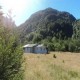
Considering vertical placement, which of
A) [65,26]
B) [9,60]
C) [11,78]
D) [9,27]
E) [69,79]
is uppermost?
[65,26]

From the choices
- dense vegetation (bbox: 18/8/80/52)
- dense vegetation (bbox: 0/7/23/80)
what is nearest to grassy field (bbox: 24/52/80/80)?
dense vegetation (bbox: 0/7/23/80)

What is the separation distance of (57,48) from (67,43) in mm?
4797

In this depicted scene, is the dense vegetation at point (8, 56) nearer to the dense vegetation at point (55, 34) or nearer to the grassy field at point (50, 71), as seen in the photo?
the grassy field at point (50, 71)

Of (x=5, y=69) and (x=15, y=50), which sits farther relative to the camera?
(x=15, y=50)

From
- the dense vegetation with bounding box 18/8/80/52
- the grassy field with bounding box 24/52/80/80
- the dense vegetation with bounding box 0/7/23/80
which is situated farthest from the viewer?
the dense vegetation with bounding box 18/8/80/52

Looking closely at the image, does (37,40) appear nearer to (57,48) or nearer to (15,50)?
(57,48)

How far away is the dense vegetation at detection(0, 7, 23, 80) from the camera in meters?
7.18

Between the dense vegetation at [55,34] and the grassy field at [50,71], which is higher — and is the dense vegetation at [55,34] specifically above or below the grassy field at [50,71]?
above

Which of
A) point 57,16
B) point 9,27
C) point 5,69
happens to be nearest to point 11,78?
point 5,69

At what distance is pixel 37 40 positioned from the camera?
4951 inches

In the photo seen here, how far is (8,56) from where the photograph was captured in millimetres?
7371

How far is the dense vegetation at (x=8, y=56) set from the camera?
7176 mm

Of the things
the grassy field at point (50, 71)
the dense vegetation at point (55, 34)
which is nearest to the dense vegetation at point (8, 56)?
the grassy field at point (50, 71)

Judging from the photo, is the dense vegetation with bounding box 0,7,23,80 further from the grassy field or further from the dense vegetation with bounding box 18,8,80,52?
the dense vegetation with bounding box 18,8,80,52
